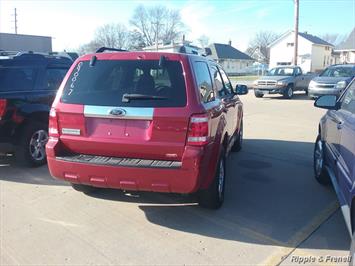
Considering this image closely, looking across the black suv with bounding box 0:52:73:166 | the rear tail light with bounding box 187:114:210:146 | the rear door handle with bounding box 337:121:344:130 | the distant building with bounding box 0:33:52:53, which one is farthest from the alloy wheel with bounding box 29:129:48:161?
the distant building with bounding box 0:33:52:53

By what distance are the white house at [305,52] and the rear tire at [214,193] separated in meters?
56.7

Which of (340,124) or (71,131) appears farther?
(340,124)

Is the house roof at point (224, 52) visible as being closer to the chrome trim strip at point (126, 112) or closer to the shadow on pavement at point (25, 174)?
the shadow on pavement at point (25, 174)

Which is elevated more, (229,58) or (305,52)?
(305,52)

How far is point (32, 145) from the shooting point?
6.06 m

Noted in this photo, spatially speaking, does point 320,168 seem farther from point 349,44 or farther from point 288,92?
point 349,44

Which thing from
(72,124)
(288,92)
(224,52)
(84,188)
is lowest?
(84,188)

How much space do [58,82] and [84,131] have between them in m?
3.25

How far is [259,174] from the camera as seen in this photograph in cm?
590

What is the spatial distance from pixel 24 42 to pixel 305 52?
41740 mm

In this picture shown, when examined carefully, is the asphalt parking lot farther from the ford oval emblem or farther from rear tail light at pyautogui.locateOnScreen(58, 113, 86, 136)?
the ford oval emblem

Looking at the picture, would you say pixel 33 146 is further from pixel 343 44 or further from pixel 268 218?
pixel 343 44

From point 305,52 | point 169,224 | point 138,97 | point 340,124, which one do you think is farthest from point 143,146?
point 305,52

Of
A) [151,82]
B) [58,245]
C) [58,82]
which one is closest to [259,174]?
[151,82]
